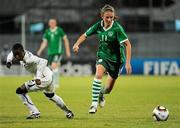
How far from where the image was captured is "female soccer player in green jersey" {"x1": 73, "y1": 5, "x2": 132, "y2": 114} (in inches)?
555

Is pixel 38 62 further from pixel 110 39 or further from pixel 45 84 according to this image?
pixel 110 39

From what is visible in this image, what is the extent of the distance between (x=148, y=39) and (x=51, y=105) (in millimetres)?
28498

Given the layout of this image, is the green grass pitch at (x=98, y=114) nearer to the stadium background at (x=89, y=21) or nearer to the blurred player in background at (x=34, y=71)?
the blurred player in background at (x=34, y=71)

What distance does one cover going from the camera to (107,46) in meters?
14.6

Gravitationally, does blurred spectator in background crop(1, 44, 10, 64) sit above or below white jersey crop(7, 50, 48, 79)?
below

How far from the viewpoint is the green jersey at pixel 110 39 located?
14328 mm

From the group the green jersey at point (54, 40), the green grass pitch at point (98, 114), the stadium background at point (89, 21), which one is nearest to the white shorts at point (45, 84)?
the green grass pitch at point (98, 114)

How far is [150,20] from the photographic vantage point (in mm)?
46094

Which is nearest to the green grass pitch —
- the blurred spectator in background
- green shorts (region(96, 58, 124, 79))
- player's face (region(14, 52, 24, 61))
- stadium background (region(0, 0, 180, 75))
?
green shorts (region(96, 58, 124, 79))

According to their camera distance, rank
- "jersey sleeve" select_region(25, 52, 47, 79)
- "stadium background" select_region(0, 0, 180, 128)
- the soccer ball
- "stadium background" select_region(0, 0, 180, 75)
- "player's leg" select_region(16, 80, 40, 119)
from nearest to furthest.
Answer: the soccer ball < "jersey sleeve" select_region(25, 52, 47, 79) < "player's leg" select_region(16, 80, 40, 119) < "stadium background" select_region(0, 0, 180, 128) < "stadium background" select_region(0, 0, 180, 75)

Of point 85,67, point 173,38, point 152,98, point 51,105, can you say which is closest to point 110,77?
point 51,105

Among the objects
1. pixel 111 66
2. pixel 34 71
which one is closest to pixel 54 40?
pixel 111 66

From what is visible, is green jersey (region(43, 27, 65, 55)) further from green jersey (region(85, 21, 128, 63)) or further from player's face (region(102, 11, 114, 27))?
player's face (region(102, 11, 114, 27))

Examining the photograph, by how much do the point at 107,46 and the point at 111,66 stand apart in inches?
20.7
